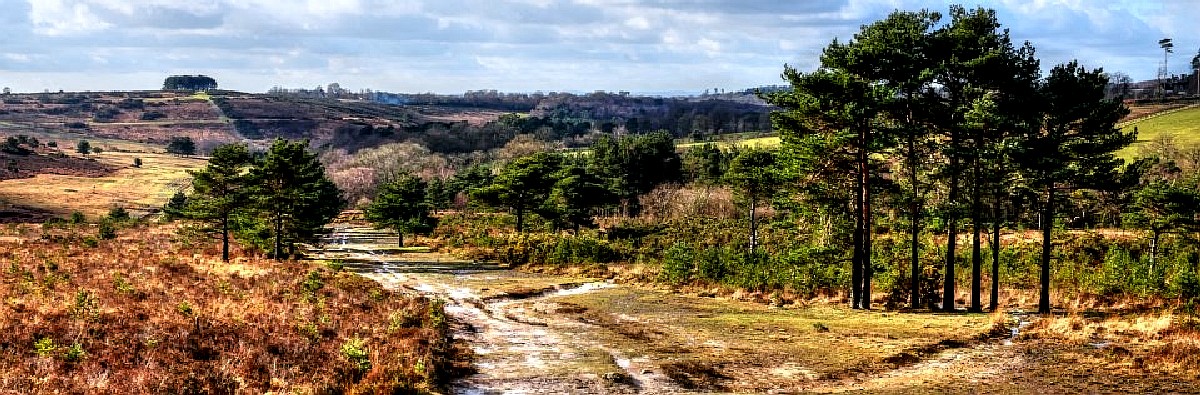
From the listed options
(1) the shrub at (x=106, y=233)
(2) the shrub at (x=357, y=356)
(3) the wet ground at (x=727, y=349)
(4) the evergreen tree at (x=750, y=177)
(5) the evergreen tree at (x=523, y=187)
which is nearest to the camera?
(2) the shrub at (x=357, y=356)

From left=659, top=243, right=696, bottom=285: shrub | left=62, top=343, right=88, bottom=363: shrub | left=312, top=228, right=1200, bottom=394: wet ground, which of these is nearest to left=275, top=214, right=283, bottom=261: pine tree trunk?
left=312, top=228, right=1200, bottom=394: wet ground

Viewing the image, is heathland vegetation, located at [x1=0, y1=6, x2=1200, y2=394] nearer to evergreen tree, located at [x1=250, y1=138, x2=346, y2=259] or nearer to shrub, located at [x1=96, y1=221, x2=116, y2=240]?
evergreen tree, located at [x1=250, y1=138, x2=346, y2=259]

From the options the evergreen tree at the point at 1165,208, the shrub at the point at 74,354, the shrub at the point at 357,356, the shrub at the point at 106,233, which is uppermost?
the evergreen tree at the point at 1165,208

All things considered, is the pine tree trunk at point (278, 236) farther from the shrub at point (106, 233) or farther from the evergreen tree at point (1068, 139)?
the evergreen tree at point (1068, 139)

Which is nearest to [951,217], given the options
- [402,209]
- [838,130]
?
[838,130]

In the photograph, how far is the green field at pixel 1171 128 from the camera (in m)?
102

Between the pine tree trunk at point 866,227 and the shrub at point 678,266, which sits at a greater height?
the pine tree trunk at point 866,227

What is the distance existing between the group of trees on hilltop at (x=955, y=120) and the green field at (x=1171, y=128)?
258 feet

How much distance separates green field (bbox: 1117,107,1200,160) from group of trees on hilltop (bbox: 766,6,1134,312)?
7858 cm

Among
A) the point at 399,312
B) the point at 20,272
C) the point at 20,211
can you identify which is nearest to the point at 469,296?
the point at 399,312

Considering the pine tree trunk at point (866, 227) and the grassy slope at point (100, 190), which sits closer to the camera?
the pine tree trunk at point (866, 227)

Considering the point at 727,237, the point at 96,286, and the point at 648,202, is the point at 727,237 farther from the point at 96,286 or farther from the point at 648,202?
the point at 96,286

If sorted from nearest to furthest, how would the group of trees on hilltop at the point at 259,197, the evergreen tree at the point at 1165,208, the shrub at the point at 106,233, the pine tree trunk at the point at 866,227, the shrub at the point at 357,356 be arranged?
the shrub at the point at 357,356, the pine tree trunk at the point at 866,227, the evergreen tree at the point at 1165,208, the group of trees on hilltop at the point at 259,197, the shrub at the point at 106,233

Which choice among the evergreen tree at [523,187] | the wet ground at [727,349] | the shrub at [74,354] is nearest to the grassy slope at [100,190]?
the evergreen tree at [523,187]
